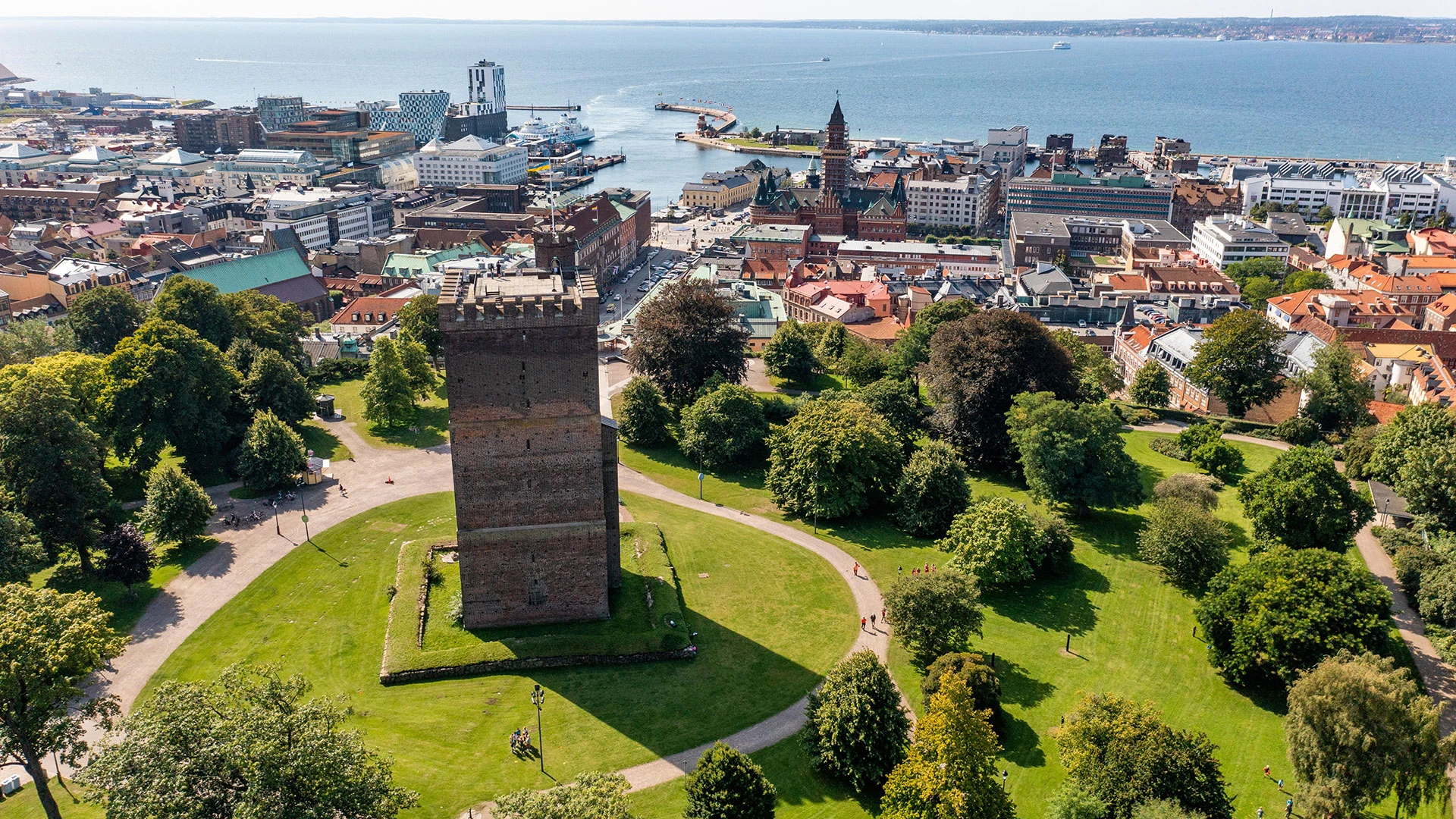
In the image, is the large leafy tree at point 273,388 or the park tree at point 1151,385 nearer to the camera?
the large leafy tree at point 273,388

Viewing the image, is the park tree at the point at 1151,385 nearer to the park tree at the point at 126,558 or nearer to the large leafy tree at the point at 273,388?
the large leafy tree at the point at 273,388

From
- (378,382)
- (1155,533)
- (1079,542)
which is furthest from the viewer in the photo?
(378,382)

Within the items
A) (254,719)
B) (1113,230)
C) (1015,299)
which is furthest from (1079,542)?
(1113,230)

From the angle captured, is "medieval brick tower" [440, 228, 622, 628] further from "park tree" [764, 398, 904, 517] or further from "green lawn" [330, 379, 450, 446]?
"green lawn" [330, 379, 450, 446]

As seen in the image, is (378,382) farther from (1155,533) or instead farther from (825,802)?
(1155,533)

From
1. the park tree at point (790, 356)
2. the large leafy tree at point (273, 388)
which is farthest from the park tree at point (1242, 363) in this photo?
the large leafy tree at point (273, 388)

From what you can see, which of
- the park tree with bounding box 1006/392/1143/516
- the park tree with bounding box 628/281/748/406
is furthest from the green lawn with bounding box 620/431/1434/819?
the park tree with bounding box 628/281/748/406
